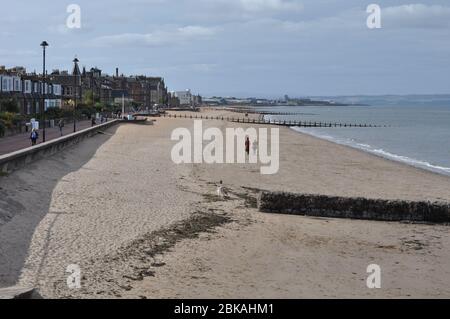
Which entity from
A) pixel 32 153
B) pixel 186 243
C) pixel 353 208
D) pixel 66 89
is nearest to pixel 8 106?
pixel 32 153

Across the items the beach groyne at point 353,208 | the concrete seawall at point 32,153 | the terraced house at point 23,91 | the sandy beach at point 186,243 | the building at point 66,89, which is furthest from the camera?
the building at point 66,89

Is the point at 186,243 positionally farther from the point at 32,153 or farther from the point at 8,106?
the point at 8,106

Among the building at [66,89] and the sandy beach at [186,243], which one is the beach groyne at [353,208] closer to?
the sandy beach at [186,243]

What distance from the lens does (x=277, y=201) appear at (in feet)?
66.2

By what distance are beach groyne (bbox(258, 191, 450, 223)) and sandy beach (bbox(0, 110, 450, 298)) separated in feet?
2.00

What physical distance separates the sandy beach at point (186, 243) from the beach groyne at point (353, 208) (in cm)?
61

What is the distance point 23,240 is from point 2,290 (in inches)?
166

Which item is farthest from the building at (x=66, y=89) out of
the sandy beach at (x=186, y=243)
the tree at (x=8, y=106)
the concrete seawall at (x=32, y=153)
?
the sandy beach at (x=186, y=243)

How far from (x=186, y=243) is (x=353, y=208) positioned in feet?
24.7

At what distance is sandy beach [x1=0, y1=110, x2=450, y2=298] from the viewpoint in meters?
11.7

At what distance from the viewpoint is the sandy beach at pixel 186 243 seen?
38.4ft

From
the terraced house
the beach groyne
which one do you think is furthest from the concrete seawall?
the terraced house

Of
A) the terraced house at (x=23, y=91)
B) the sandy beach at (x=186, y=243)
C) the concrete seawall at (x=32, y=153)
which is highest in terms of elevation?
the terraced house at (x=23, y=91)
